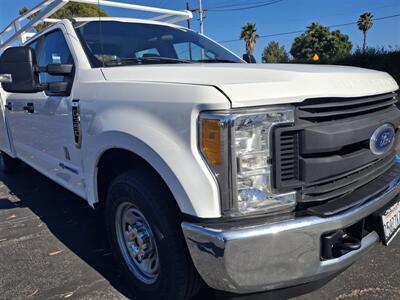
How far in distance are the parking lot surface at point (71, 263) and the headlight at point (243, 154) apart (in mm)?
982

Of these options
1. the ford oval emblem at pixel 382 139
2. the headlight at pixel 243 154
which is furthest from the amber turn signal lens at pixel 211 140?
the ford oval emblem at pixel 382 139

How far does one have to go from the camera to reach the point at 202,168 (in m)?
1.78

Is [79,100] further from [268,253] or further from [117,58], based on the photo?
[268,253]

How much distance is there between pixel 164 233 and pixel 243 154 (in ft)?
2.00

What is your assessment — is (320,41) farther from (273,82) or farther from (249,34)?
Result: (273,82)

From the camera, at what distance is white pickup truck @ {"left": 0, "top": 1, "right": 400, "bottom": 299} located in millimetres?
1759

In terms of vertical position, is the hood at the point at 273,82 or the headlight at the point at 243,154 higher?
the hood at the point at 273,82

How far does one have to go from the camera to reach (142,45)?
322 cm

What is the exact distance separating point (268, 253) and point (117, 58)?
1.89 m

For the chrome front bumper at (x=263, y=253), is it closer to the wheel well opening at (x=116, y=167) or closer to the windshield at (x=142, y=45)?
the wheel well opening at (x=116, y=167)

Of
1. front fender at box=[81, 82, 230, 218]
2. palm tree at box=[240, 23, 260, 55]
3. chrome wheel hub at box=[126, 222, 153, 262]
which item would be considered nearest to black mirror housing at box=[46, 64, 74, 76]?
front fender at box=[81, 82, 230, 218]

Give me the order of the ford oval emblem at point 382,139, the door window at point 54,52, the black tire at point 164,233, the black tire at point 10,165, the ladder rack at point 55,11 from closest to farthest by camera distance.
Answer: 1. the black tire at point 164,233
2. the ford oval emblem at point 382,139
3. the door window at point 54,52
4. the ladder rack at point 55,11
5. the black tire at point 10,165

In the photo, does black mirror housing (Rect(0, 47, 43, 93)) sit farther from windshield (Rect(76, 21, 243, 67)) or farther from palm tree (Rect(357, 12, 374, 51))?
palm tree (Rect(357, 12, 374, 51))

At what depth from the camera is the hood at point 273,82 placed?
1761 millimetres
